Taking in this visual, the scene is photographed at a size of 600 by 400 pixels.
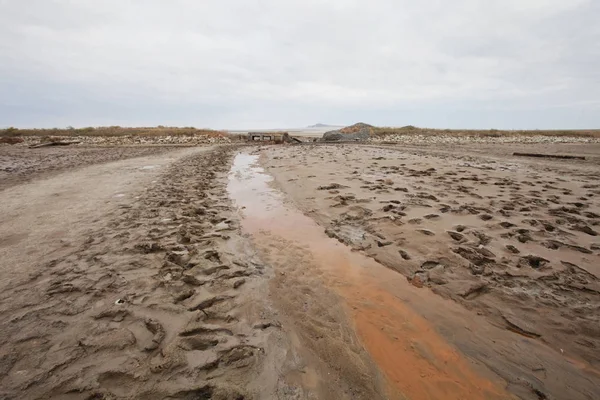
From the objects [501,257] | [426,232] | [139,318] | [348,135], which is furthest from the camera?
[348,135]

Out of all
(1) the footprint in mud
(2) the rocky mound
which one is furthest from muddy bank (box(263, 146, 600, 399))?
(2) the rocky mound

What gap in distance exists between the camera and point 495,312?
2.86m

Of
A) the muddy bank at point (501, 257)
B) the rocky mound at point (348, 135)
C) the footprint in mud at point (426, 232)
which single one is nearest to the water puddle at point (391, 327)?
the muddy bank at point (501, 257)

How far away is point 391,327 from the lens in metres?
2.78

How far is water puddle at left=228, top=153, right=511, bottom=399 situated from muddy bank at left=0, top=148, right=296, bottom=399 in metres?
0.84

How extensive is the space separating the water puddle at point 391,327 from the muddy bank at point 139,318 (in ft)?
2.74

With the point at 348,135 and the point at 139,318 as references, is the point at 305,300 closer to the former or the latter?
the point at 139,318

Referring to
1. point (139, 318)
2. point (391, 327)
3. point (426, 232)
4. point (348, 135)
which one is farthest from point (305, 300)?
point (348, 135)

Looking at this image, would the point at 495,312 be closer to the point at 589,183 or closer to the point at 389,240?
the point at 389,240

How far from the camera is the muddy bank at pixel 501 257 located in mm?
2342

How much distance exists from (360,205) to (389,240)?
178 cm

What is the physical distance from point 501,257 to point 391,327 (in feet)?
7.12

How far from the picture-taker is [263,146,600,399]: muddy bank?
2.34 metres

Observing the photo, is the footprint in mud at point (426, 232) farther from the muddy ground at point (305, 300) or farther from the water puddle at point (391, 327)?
the water puddle at point (391, 327)
